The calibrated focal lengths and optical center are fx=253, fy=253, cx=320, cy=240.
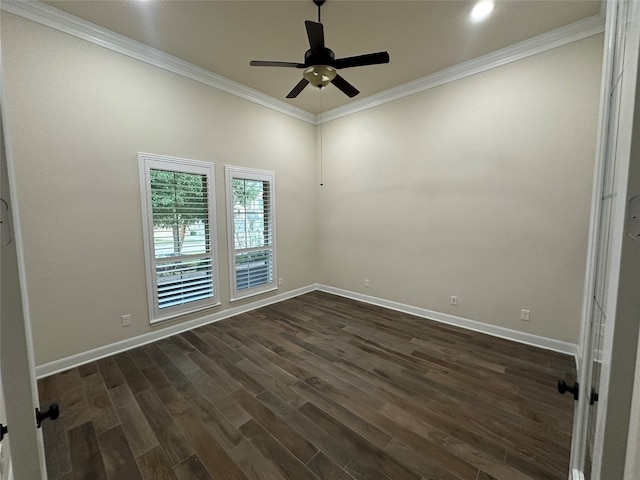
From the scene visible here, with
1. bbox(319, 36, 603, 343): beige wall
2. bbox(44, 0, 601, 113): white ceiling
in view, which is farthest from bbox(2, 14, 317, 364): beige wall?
bbox(319, 36, 603, 343): beige wall

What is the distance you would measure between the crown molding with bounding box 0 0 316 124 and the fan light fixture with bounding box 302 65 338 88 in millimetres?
1820

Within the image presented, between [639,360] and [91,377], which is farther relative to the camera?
[91,377]

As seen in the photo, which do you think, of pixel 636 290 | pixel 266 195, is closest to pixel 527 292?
pixel 636 290

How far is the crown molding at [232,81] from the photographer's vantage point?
2275 mm

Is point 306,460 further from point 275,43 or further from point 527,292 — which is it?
point 275,43

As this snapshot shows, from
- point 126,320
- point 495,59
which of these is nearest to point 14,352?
point 126,320

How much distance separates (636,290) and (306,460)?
69.8 inches

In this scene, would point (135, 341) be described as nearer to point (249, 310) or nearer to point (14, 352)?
point (249, 310)

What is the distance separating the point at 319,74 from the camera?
223cm

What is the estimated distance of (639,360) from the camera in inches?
18.7

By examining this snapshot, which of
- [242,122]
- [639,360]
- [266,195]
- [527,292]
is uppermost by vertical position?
[242,122]

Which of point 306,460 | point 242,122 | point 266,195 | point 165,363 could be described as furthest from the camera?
point 266,195

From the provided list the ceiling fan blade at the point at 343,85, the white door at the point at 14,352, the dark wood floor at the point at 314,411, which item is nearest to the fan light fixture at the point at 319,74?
the ceiling fan blade at the point at 343,85

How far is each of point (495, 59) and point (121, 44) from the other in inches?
163
